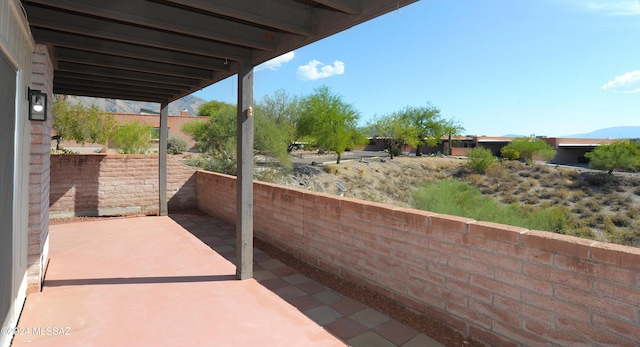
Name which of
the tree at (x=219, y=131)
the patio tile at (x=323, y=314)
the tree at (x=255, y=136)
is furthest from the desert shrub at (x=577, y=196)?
the patio tile at (x=323, y=314)

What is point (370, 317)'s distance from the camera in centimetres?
329

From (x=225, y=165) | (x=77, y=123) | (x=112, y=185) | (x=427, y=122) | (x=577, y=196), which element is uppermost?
(x=427, y=122)

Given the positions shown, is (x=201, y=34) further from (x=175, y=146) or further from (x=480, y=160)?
(x=480, y=160)

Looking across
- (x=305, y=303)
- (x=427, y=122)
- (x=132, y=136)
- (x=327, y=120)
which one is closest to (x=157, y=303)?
(x=305, y=303)

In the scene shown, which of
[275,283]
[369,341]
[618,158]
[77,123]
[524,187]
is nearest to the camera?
[369,341]

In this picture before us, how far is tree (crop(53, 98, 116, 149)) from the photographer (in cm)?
1541

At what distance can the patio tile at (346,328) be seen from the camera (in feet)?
9.70

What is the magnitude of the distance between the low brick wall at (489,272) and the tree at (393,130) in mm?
36150

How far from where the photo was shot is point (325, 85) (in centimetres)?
2883

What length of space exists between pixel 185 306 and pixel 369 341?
6.44ft

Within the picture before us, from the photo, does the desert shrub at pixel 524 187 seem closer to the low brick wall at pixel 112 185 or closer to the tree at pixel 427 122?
the tree at pixel 427 122

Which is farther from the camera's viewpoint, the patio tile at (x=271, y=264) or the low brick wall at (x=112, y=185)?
the low brick wall at (x=112, y=185)

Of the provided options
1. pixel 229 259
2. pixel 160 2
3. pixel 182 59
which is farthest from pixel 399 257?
pixel 182 59

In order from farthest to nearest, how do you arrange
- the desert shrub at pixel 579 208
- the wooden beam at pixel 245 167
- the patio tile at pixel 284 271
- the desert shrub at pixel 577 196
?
the desert shrub at pixel 577 196
the desert shrub at pixel 579 208
the patio tile at pixel 284 271
the wooden beam at pixel 245 167
